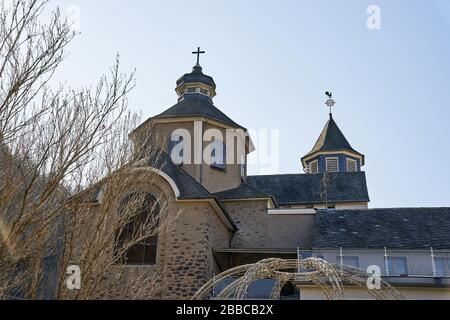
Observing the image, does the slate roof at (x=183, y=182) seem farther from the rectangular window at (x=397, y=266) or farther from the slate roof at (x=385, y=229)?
the rectangular window at (x=397, y=266)

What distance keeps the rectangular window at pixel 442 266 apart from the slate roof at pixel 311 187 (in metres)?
12.6

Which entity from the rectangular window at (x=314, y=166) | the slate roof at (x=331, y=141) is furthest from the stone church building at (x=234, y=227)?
the slate roof at (x=331, y=141)

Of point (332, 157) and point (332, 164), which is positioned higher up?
point (332, 157)

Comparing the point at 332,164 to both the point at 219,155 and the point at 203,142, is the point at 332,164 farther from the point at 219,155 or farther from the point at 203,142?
the point at 203,142

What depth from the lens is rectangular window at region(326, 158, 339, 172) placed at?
34266 mm

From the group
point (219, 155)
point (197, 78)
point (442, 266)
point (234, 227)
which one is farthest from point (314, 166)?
point (442, 266)

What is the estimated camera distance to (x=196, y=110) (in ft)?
71.5

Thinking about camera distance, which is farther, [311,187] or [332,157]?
[332,157]

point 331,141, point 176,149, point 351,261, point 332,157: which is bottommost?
point 351,261

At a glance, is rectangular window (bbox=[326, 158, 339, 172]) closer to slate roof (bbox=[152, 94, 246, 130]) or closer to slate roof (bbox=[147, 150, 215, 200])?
slate roof (bbox=[152, 94, 246, 130])

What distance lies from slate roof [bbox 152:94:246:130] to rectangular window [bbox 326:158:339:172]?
13184 millimetres

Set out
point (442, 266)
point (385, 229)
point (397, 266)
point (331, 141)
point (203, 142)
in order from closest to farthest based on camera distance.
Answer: point (442, 266)
point (397, 266)
point (385, 229)
point (203, 142)
point (331, 141)

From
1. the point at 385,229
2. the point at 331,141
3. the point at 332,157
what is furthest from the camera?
the point at 331,141

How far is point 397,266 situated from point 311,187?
569 inches
